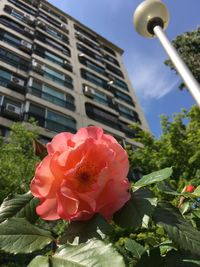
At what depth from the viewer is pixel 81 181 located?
2.29 ft

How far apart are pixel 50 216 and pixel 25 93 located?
2084 cm

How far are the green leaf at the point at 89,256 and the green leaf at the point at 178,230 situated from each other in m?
0.18

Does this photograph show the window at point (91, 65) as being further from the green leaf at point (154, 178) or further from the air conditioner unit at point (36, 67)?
the green leaf at point (154, 178)

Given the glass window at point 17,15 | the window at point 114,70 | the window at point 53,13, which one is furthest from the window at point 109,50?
the glass window at point 17,15

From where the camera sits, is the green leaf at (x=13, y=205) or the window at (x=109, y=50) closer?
the green leaf at (x=13, y=205)

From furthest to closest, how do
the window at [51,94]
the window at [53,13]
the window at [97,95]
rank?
1. the window at [53,13]
2. the window at [97,95]
3. the window at [51,94]

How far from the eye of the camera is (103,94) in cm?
2797

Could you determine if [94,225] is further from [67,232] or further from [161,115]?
[161,115]

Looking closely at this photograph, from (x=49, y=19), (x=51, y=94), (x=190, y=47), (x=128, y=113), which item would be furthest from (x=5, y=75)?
(x=49, y=19)

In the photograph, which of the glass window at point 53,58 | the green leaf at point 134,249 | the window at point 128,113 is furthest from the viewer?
the window at point 128,113

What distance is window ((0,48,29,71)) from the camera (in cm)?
2258

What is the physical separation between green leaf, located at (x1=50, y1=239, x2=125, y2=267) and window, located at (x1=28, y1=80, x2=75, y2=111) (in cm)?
2103

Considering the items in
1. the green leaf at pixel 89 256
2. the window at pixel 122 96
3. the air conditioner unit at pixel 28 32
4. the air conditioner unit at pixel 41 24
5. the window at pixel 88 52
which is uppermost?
the air conditioner unit at pixel 41 24

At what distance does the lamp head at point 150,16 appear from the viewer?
4680 millimetres
